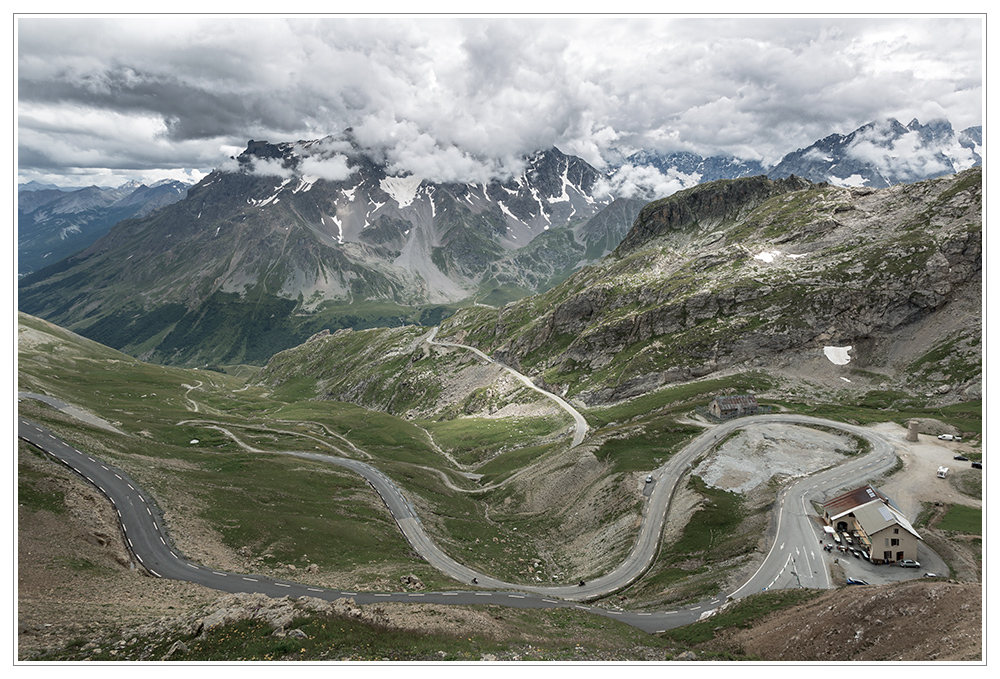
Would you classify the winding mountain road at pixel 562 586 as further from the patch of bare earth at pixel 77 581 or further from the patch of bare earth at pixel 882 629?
the patch of bare earth at pixel 882 629

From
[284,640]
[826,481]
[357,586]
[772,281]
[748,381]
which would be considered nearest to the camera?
[284,640]

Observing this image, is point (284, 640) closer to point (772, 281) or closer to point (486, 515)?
point (486, 515)

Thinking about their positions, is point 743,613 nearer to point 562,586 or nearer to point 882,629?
point 882,629

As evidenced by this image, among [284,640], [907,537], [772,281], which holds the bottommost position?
[907,537]

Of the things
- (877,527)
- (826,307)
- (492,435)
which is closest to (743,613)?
(877,527)

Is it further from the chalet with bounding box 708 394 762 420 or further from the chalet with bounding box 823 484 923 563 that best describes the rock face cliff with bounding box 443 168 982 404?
the chalet with bounding box 823 484 923 563

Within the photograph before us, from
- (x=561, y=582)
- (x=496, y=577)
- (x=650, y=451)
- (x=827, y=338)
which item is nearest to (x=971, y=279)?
(x=827, y=338)

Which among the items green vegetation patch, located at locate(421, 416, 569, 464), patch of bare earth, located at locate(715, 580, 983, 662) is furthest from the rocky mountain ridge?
patch of bare earth, located at locate(715, 580, 983, 662)

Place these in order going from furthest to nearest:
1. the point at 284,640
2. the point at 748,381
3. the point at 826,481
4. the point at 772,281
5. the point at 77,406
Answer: the point at 772,281 < the point at 748,381 < the point at 77,406 < the point at 826,481 < the point at 284,640
